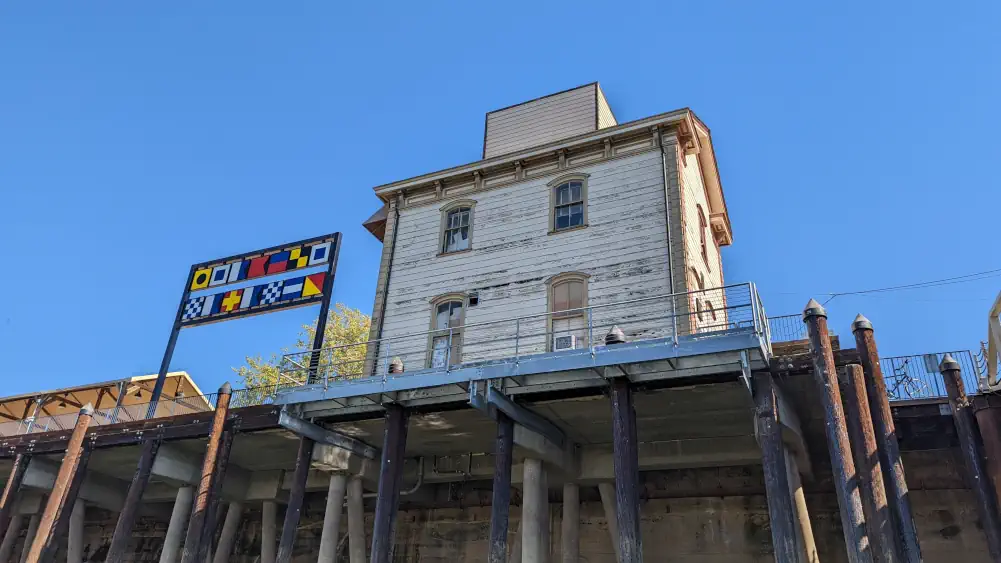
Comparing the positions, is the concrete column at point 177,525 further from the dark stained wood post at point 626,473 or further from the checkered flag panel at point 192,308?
the dark stained wood post at point 626,473

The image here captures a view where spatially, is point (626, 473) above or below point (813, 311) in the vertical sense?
below

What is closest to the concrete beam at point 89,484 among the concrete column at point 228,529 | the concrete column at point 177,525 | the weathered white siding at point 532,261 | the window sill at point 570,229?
the concrete column at point 177,525

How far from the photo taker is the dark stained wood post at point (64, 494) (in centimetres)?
1959

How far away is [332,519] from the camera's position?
1873 cm

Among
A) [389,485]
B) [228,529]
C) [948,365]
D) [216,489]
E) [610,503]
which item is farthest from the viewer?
[228,529]

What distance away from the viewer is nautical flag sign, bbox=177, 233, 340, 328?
952 inches

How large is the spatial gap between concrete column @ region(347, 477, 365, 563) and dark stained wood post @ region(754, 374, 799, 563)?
1128 cm

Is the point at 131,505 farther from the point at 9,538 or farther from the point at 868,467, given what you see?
the point at 868,467

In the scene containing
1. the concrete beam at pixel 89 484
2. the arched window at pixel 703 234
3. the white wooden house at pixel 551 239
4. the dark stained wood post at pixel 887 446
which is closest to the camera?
the dark stained wood post at pixel 887 446

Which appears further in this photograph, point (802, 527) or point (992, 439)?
point (802, 527)

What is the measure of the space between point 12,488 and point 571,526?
57.7 feet

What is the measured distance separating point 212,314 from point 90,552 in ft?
44.2

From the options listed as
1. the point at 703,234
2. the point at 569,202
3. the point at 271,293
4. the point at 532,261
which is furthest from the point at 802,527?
the point at 271,293

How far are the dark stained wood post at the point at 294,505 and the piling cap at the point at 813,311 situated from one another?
11961 mm
